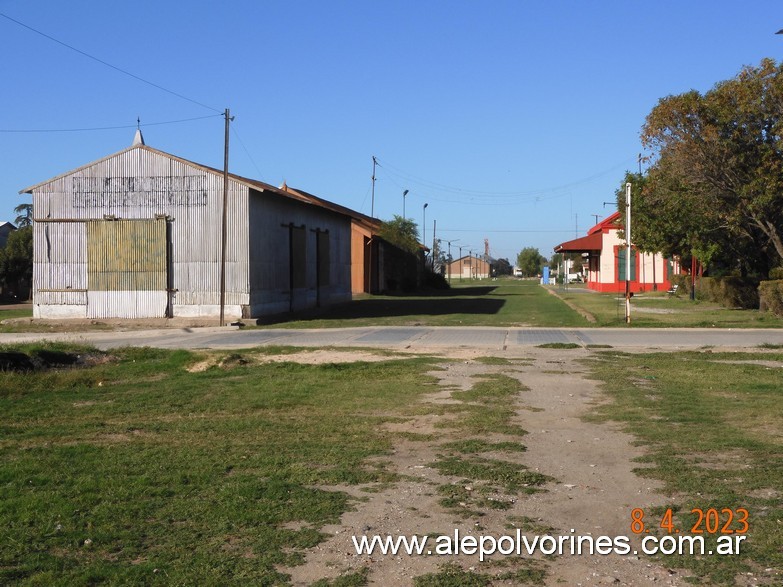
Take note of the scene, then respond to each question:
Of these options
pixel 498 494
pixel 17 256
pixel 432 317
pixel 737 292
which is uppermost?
pixel 17 256

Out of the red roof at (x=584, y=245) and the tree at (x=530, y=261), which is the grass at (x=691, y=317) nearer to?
the red roof at (x=584, y=245)

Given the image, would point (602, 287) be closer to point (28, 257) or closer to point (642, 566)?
point (28, 257)

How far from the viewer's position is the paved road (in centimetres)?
2302

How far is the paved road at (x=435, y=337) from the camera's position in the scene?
75.5 ft

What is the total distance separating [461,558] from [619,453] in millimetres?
3783

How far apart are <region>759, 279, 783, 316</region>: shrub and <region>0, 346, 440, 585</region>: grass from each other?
22258 millimetres

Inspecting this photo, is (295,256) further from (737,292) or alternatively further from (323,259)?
(737,292)

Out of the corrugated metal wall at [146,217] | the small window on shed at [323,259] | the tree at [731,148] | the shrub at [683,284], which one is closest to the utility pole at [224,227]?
the corrugated metal wall at [146,217]

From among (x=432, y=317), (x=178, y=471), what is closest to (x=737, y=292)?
(x=432, y=317)

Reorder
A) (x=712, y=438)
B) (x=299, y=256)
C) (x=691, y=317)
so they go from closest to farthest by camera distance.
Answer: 1. (x=712, y=438)
2. (x=691, y=317)
3. (x=299, y=256)

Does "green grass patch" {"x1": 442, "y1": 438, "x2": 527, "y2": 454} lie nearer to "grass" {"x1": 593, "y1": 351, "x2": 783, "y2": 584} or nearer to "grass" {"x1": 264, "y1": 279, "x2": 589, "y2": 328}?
"grass" {"x1": 593, "y1": 351, "x2": 783, "y2": 584}

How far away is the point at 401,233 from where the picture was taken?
233ft

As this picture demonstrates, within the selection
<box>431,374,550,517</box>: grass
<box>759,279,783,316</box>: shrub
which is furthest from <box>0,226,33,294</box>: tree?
<box>431,374,550,517</box>: grass

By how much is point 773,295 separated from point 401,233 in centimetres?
4099
